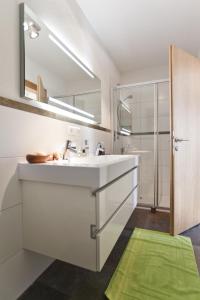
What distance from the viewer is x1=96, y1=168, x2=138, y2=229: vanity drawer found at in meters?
0.95

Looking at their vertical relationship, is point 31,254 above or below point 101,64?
below

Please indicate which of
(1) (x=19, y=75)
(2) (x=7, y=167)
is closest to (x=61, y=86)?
(1) (x=19, y=75)

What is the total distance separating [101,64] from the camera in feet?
7.88

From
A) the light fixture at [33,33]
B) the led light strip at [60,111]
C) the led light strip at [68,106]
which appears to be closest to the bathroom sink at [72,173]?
the led light strip at [60,111]

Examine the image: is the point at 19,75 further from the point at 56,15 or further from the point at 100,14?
the point at 100,14

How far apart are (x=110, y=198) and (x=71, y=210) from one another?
24 cm

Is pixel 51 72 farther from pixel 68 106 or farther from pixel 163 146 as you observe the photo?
pixel 163 146

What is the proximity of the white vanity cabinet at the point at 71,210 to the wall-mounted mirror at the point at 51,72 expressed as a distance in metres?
0.54

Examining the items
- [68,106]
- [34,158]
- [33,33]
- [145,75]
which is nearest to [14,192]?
[34,158]

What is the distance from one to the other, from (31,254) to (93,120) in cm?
141

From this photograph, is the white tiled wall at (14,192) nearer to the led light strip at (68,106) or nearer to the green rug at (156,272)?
the led light strip at (68,106)

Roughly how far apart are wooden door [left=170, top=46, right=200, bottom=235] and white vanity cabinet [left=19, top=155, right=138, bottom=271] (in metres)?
0.87

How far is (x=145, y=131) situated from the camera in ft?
9.78

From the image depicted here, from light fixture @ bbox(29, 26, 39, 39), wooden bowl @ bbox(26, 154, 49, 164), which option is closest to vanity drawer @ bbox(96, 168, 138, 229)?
wooden bowl @ bbox(26, 154, 49, 164)
